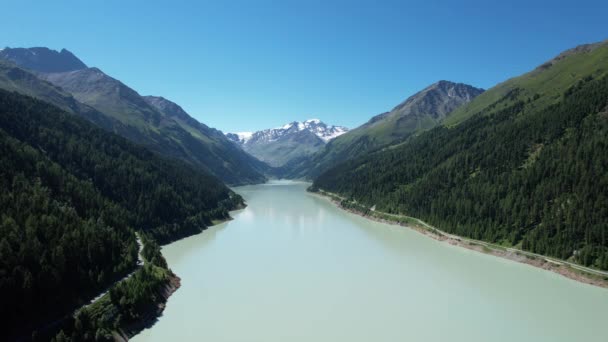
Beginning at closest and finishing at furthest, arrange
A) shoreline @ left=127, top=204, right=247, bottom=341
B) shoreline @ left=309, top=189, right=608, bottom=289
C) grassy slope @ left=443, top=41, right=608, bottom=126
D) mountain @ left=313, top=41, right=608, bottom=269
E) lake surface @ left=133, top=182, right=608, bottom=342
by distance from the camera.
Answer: shoreline @ left=127, top=204, right=247, bottom=341 → lake surface @ left=133, top=182, right=608, bottom=342 → shoreline @ left=309, top=189, right=608, bottom=289 → mountain @ left=313, top=41, right=608, bottom=269 → grassy slope @ left=443, top=41, right=608, bottom=126

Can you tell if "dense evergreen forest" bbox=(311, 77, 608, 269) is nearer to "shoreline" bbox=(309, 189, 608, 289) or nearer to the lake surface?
"shoreline" bbox=(309, 189, 608, 289)

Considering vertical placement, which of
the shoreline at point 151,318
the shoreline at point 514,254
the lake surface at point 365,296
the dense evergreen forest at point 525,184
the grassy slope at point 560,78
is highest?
the grassy slope at point 560,78

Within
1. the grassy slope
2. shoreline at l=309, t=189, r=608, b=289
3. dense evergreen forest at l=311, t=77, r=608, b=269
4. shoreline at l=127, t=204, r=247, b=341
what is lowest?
shoreline at l=127, t=204, r=247, b=341

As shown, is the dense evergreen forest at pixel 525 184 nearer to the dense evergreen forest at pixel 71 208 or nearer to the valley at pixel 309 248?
the valley at pixel 309 248

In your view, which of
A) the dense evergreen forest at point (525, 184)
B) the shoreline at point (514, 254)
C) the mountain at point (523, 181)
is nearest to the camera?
the shoreline at point (514, 254)

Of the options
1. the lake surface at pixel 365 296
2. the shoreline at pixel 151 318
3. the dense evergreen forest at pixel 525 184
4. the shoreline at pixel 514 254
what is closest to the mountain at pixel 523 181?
the dense evergreen forest at pixel 525 184

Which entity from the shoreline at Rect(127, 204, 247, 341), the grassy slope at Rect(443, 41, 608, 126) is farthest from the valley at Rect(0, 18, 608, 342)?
the grassy slope at Rect(443, 41, 608, 126)

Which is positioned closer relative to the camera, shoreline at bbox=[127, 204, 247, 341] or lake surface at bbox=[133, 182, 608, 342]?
shoreline at bbox=[127, 204, 247, 341]

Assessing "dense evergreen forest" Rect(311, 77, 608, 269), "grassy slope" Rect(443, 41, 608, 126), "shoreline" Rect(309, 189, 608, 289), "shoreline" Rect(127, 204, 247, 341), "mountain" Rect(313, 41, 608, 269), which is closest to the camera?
"shoreline" Rect(127, 204, 247, 341)
